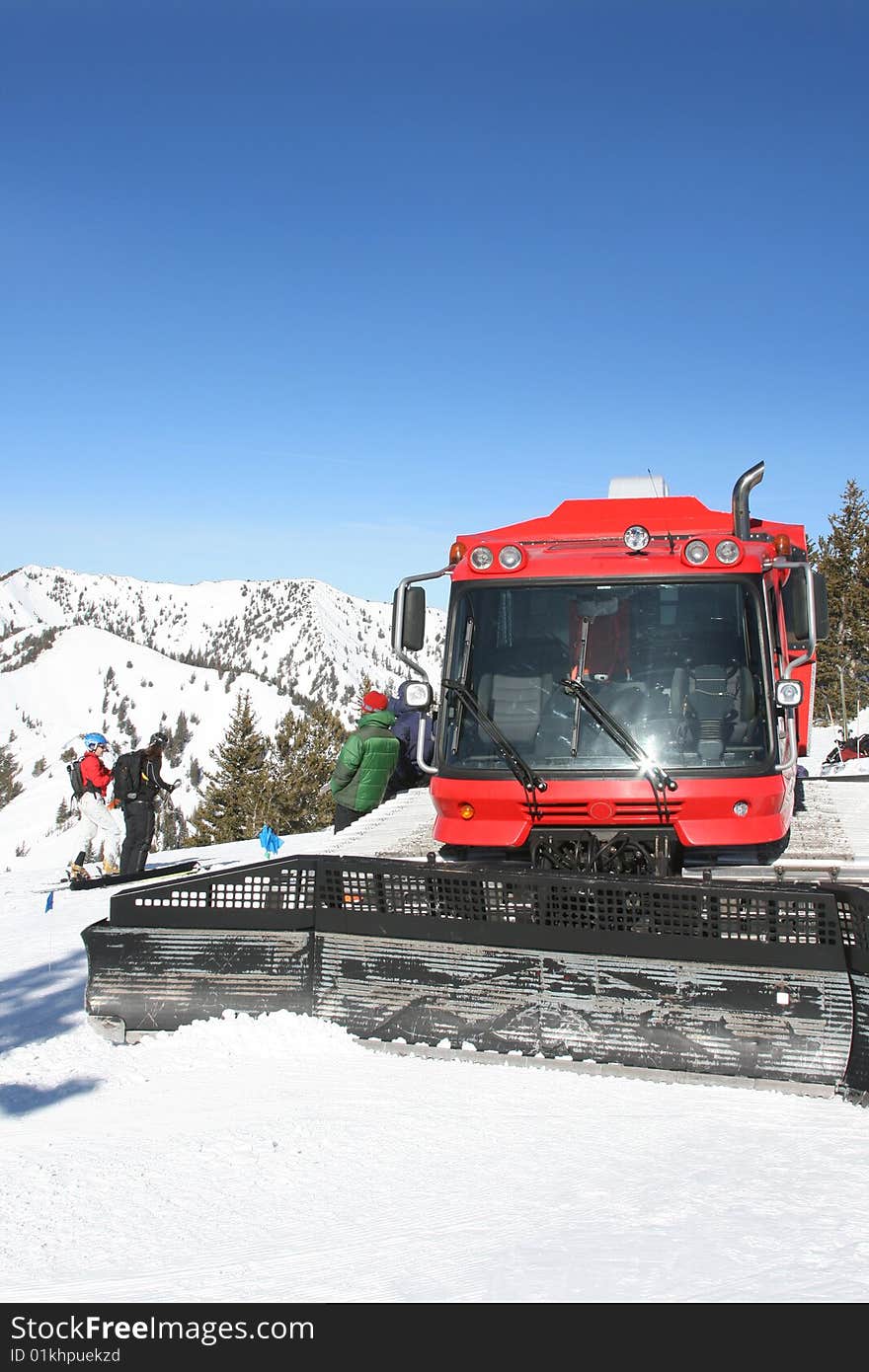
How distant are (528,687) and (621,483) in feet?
9.56

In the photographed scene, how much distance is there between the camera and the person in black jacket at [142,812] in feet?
43.5

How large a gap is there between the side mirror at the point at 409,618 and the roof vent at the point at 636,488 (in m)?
2.39

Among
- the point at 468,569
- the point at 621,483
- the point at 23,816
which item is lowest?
the point at 23,816

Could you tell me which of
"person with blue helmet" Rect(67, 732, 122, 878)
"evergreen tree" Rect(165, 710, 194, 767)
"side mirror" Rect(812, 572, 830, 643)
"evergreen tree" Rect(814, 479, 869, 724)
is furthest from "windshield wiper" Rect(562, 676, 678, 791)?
"evergreen tree" Rect(165, 710, 194, 767)

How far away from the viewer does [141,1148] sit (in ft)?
13.7

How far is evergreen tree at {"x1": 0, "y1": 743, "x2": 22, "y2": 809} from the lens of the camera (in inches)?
5177

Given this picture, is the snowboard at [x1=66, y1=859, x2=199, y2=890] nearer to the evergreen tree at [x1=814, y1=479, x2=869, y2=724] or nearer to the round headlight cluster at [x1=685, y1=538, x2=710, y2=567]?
the round headlight cluster at [x1=685, y1=538, x2=710, y2=567]

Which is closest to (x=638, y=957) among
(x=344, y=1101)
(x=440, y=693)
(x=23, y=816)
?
(x=344, y=1101)

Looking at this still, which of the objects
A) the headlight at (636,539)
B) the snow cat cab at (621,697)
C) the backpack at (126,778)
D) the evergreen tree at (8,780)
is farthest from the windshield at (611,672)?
the evergreen tree at (8,780)

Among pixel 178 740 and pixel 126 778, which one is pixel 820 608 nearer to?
pixel 126 778

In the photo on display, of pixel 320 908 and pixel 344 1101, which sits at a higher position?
pixel 320 908

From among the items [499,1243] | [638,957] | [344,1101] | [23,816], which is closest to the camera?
[499,1243]
